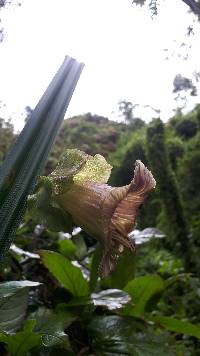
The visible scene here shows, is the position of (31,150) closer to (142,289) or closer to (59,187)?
(59,187)

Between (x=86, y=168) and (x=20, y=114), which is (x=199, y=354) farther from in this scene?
(x=86, y=168)

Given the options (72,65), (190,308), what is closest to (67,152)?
(72,65)

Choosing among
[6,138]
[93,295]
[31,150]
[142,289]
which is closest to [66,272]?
[93,295]

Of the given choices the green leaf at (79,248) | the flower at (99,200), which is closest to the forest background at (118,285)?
the green leaf at (79,248)

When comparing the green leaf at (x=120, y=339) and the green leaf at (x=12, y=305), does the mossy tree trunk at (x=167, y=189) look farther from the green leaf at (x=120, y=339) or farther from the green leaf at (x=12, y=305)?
the green leaf at (x=12, y=305)

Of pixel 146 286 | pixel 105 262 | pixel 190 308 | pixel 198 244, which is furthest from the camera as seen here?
pixel 198 244

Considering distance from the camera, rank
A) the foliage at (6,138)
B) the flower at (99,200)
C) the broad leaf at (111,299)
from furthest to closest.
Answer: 1. the foliage at (6,138)
2. the broad leaf at (111,299)
3. the flower at (99,200)

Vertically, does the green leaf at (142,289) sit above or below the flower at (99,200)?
below
